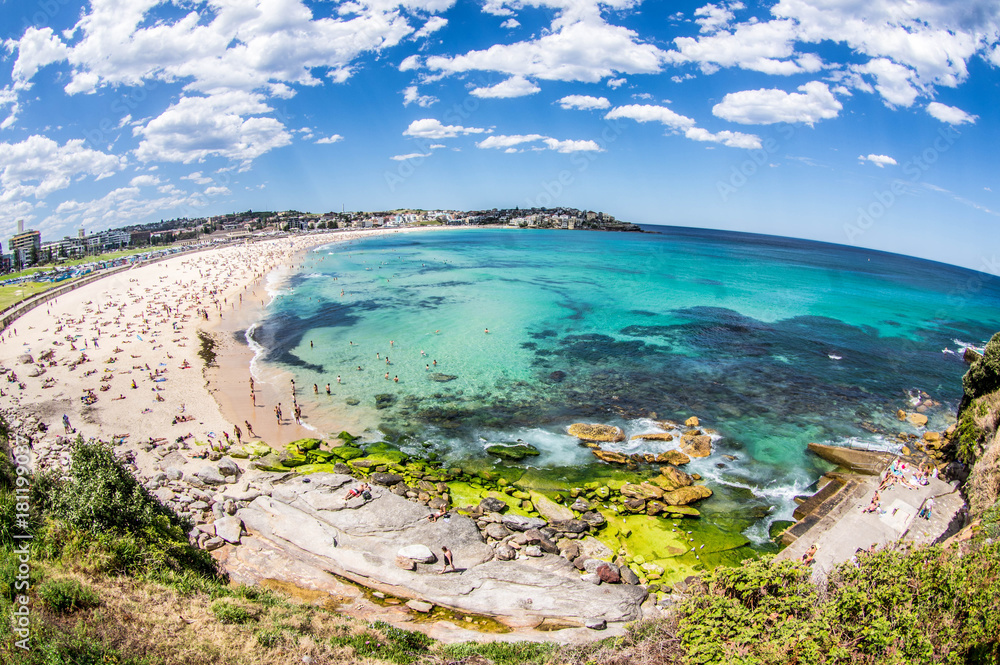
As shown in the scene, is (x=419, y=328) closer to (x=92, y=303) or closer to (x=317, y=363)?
(x=317, y=363)

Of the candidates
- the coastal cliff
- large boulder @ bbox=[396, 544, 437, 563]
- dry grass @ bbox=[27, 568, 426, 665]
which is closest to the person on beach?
the coastal cliff

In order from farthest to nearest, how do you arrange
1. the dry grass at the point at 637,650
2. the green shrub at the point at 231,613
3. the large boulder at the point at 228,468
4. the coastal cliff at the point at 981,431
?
the large boulder at the point at 228,468
the coastal cliff at the point at 981,431
the green shrub at the point at 231,613
the dry grass at the point at 637,650

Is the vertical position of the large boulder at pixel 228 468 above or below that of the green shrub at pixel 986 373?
below


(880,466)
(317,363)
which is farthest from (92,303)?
(880,466)

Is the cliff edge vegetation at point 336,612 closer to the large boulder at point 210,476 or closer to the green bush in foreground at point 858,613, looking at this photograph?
the green bush in foreground at point 858,613

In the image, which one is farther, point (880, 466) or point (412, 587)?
point (880, 466)

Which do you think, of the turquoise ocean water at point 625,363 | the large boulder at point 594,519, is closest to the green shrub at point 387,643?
the large boulder at point 594,519
